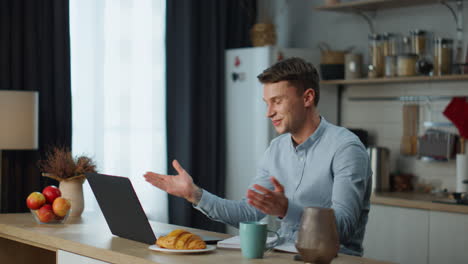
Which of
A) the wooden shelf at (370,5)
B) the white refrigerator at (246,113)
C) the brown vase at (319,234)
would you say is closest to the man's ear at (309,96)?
the brown vase at (319,234)

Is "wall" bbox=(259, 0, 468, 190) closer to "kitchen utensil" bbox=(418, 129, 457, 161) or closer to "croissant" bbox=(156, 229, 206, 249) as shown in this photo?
"kitchen utensil" bbox=(418, 129, 457, 161)

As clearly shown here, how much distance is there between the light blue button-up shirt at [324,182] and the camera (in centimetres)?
229

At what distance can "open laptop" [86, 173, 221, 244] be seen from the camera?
2301mm

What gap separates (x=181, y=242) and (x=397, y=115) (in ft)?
9.68

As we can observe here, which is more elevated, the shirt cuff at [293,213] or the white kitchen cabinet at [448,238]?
the shirt cuff at [293,213]

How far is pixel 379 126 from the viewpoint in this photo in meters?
4.84

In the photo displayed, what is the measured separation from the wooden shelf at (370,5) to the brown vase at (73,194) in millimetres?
2437

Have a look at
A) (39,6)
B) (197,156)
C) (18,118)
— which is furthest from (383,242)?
(39,6)

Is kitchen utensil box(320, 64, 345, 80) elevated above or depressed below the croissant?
above

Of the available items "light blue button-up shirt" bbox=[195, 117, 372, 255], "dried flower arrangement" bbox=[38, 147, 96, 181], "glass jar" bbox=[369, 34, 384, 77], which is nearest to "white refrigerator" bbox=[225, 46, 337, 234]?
"glass jar" bbox=[369, 34, 384, 77]

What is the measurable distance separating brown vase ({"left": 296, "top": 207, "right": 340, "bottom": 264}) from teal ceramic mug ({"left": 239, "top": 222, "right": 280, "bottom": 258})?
258mm

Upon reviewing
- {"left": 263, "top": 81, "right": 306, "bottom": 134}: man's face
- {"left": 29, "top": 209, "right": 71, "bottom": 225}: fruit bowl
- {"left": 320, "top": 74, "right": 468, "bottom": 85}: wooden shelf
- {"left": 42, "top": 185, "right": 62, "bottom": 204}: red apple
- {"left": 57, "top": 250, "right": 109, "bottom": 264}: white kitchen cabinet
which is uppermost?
{"left": 320, "top": 74, "right": 468, "bottom": 85}: wooden shelf

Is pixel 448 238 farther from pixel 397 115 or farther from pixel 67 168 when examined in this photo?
pixel 67 168

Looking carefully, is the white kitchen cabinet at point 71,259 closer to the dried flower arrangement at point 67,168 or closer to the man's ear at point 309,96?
the dried flower arrangement at point 67,168
